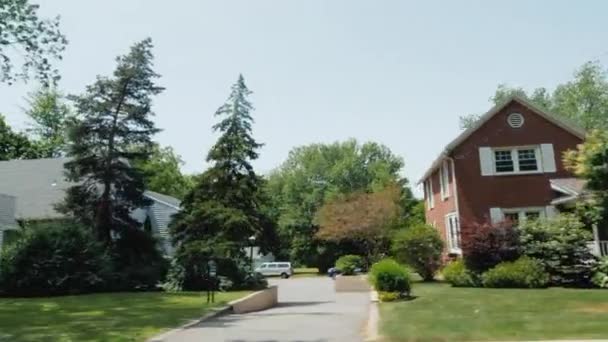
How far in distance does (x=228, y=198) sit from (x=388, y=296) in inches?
406

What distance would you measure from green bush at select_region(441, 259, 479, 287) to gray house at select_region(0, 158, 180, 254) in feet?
44.0

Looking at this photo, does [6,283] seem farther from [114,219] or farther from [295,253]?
[295,253]

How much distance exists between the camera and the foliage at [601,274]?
64.1 feet

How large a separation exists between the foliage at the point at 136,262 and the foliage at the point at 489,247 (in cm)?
1275

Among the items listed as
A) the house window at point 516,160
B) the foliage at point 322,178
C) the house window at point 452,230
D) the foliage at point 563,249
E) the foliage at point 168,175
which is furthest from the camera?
the foliage at point 322,178

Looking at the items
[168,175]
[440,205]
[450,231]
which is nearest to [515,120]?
[450,231]

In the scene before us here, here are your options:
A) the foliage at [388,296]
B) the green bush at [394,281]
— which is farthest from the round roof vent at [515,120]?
the foliage at [388,296]

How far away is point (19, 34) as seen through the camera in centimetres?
1970

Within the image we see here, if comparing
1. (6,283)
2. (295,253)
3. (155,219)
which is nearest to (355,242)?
(295,253)

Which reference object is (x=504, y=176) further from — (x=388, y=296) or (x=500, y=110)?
(x=388, y=296)

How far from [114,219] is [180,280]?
4.93 metres

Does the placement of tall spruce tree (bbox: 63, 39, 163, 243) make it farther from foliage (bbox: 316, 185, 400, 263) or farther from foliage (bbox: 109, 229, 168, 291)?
foliage (bbox: 316, 185, 400, 263)

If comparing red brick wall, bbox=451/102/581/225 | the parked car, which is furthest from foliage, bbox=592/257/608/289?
the parked car

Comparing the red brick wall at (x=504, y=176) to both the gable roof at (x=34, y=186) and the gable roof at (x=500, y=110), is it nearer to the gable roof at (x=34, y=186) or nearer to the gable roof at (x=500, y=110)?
the gable roof at (x=500, y=110)
